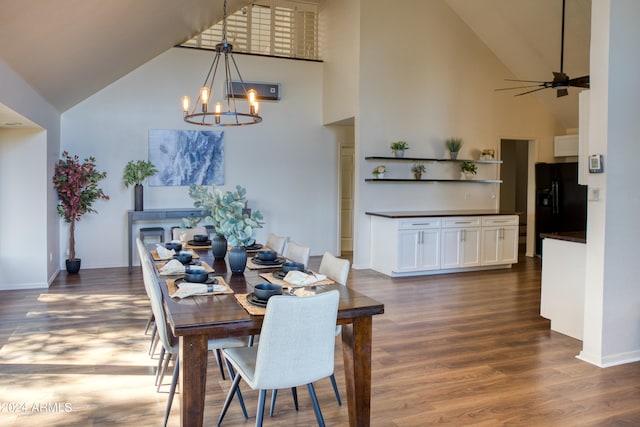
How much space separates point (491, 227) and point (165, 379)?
5.37 m

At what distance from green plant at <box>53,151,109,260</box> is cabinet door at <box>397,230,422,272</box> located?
4217 mm

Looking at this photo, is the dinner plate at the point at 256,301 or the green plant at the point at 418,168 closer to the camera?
the dinner plate at the point at 256,301

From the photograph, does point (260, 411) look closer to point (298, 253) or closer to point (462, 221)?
point (298, 253)

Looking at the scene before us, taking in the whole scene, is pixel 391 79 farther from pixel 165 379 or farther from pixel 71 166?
pixel 165 379

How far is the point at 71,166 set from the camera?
6328 millimetres

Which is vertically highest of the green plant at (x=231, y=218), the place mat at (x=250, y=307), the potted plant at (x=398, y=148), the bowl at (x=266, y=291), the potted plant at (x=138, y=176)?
the potted plant at (x=398, y=148)

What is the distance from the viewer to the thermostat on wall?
3387 mm

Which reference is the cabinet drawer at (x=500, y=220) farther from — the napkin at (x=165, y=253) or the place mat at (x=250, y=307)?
the place mat at (x=250, y=307)

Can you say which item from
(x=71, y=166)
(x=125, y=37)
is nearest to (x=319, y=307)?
(x=125, y=37)

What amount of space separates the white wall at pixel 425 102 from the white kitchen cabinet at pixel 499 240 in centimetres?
78

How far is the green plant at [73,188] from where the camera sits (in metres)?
6.26

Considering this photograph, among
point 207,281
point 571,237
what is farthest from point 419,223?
point 207,281

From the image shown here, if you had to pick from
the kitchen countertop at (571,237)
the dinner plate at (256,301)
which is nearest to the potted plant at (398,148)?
the kitchen countertop at (571,237)

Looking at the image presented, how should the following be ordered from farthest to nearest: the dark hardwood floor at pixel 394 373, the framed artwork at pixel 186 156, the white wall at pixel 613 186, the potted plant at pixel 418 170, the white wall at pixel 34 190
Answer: the potted plant at pixel 418 170 → the framed artwork at pixel 186 156 → the white wall at pixel 34 190 → the white wall at pixel 613 186 → the dark hardwood floor at pixel 394 373
